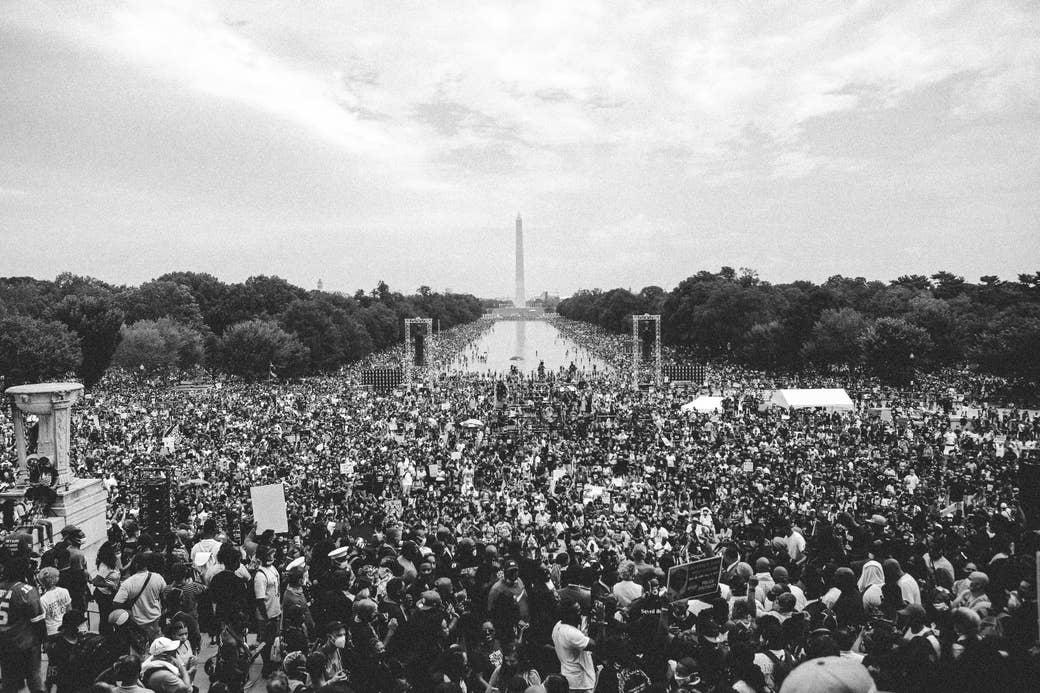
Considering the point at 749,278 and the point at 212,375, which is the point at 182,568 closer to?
the point at 212,375

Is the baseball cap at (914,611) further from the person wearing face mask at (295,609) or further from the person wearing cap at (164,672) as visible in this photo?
the person wearing cap at (164,672)

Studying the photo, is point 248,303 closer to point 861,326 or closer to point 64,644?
point 861,326

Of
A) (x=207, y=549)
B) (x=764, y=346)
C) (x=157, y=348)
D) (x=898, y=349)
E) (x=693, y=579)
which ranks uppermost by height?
(x=157, y=348)

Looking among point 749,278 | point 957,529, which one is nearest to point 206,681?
point 957,529

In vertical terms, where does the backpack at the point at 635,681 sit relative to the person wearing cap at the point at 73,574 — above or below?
below

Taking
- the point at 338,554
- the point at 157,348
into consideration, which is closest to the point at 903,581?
the point at 338,554

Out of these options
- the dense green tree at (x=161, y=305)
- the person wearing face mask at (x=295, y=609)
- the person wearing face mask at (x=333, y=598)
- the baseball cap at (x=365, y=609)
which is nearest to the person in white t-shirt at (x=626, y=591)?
the baseball cap at (x=365, y=609)
